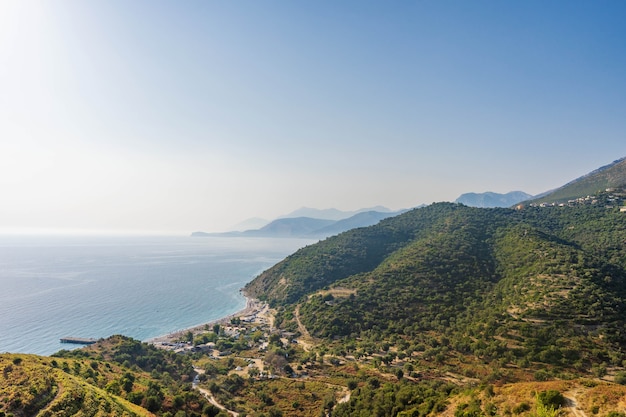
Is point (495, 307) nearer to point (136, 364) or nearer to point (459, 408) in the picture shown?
point (459, 408)

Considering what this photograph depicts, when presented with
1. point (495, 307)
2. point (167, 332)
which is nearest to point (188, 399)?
point (167, 332)

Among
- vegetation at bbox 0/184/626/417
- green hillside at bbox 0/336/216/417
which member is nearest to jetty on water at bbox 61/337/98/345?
vegetation at bbox 0/184/626/417

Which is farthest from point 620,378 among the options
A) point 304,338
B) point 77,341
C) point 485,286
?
point 77,341

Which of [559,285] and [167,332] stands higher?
[559,285]

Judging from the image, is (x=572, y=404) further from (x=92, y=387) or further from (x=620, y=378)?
(x=92, y=387)

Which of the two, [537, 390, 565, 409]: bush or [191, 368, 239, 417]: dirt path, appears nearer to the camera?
[537, 390, 565, 409]: bush

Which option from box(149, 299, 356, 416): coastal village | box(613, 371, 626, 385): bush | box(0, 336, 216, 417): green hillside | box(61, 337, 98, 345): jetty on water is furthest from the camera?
box(61, 337, 98, 345): jetty on water

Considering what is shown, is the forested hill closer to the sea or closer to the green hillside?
the sea
